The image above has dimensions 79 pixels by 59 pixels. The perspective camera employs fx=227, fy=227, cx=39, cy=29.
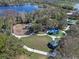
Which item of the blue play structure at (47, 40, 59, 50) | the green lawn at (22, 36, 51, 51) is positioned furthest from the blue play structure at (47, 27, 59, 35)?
A: the blue play structure at (47, 40, 59, 50)

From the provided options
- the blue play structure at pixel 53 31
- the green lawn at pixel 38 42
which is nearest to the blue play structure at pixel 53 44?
the green lawn at pixel 38 42

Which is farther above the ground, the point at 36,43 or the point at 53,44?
the point at 53,44

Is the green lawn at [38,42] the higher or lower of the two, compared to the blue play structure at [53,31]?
higher

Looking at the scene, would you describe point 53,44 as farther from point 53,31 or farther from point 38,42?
point 53,31

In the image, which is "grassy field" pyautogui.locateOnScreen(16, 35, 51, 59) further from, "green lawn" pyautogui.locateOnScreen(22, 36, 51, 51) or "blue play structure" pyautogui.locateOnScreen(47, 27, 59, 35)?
"blue play structure" pyautogui.locateOnScreen(47, 27, 59, 35)

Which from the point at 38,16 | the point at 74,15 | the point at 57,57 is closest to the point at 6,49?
the point at 57,57

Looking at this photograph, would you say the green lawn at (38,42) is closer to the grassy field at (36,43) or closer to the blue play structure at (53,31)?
the grassy field at (36,43)

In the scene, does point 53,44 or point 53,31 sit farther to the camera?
point 53,31

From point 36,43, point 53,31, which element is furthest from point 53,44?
point 53,31

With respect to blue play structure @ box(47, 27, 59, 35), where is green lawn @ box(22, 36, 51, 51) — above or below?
above
